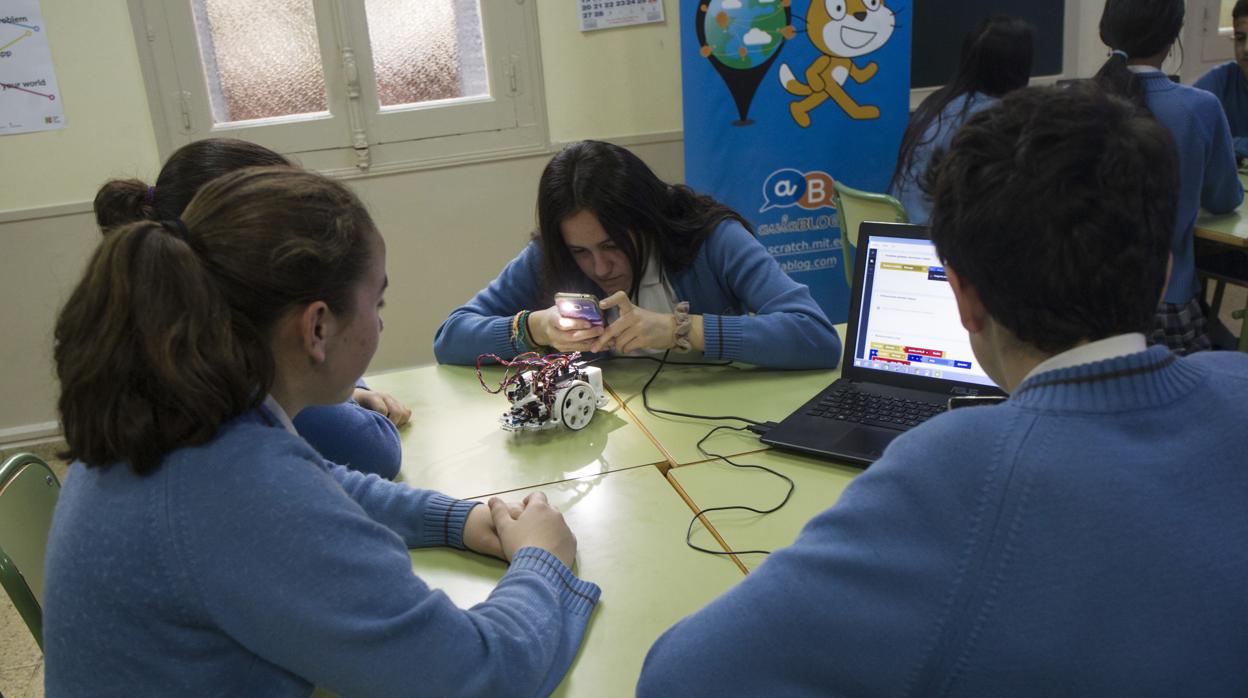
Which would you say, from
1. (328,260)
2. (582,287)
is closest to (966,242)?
(328,260)

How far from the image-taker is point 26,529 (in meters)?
→ 1.34

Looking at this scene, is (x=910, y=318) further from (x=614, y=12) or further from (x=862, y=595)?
(x=614, y=12)

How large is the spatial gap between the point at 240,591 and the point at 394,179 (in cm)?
303

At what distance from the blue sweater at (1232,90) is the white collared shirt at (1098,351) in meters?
3.64

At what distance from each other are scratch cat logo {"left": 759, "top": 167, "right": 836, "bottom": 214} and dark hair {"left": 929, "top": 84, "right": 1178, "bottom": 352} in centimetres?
287

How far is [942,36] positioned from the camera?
4191 mm

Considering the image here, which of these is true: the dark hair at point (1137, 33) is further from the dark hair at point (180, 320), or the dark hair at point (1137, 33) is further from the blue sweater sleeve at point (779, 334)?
the dark hair at point (180, 320)

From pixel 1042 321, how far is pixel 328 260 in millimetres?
693

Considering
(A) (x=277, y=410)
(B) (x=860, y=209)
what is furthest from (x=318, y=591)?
(B) (x=860, y=209)

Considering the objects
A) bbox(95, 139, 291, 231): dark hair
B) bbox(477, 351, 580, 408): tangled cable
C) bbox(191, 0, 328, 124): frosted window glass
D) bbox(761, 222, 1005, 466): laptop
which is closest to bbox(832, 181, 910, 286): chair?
bbox(761, 222, 1005, 466): laptop

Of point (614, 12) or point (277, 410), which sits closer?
point (277, 410)

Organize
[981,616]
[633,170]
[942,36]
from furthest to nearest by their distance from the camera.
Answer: [942,36]
[633,170]
[981,616]

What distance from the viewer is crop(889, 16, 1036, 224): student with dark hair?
3.05 m

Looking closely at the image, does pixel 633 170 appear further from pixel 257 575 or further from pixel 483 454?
pixel 257 575
